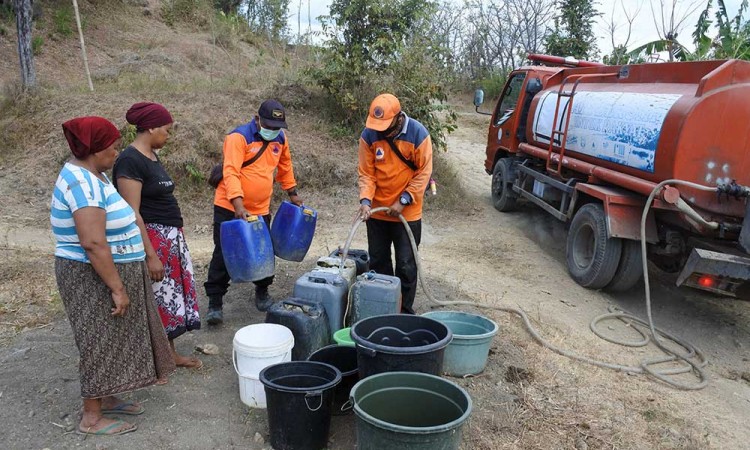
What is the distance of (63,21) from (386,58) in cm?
948

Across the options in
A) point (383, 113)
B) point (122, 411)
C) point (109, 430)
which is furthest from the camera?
point (383, 113)

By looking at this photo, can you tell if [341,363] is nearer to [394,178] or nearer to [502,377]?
[502,377]

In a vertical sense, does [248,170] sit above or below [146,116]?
below

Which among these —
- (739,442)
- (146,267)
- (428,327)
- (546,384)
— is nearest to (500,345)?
(546,384)

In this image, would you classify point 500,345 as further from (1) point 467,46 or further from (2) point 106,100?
(1) point 467,46

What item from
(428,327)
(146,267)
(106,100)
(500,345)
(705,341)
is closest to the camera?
(146,267)

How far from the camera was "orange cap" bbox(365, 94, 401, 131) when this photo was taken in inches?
146

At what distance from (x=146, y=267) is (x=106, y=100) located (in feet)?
24.7

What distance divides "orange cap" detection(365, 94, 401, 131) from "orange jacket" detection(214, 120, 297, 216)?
79cm

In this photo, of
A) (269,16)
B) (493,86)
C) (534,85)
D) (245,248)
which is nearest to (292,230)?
(245,248)

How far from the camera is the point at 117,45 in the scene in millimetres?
14023

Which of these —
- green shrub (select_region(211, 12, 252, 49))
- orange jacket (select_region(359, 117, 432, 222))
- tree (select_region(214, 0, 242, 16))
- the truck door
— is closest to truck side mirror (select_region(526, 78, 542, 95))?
the truck door

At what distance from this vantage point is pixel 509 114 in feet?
26.8

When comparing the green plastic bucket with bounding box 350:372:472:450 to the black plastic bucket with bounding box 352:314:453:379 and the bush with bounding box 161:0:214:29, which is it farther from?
the bush with bounding box 161:0:214:29
